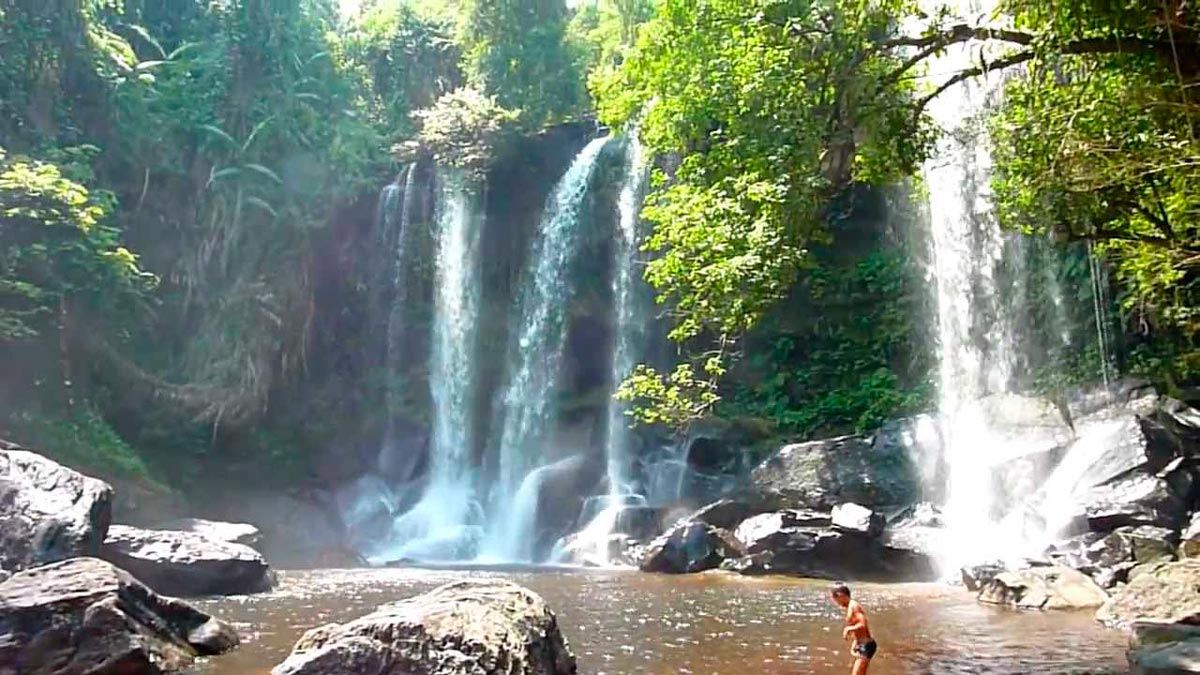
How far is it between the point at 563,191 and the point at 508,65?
7.71 meters

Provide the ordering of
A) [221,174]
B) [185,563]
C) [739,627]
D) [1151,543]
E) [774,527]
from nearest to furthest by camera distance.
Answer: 1. [739,627]
2. [1151,543]
3. [185,563]
4. [774,527]
5. [221,174]

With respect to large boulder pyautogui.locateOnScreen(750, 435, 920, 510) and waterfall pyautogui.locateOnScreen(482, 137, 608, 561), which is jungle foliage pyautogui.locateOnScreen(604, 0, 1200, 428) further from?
waterfall pyautogui.locateOnScreen(482, 137, 608, 561)

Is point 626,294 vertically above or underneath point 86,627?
above

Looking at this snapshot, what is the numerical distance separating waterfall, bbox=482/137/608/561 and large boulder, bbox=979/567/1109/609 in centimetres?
1288

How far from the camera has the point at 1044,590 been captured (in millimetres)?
12195

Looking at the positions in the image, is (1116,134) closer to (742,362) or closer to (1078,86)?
(1078,86)

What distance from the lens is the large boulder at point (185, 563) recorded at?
14.0 m

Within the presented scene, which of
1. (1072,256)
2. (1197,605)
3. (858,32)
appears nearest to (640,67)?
(858,32)

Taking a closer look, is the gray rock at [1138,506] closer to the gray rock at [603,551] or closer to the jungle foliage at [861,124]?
the jungle foliage at [861,124]

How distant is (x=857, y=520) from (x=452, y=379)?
502 inches

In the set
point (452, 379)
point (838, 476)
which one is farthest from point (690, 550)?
point (452, 379)

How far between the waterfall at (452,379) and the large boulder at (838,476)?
7.31m

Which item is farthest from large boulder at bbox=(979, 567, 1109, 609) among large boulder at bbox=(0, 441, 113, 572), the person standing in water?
large boulder at bbox=(0, 441, 113, 572)

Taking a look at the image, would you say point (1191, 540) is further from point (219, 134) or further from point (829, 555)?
point (219, 134)
